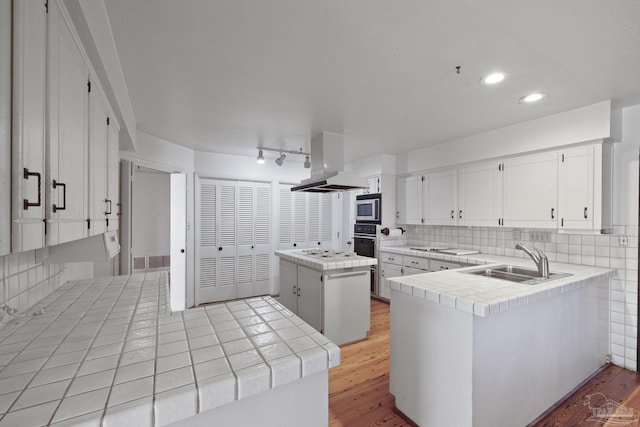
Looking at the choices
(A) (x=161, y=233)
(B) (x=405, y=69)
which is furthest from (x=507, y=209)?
(A) (x=161, y=233)

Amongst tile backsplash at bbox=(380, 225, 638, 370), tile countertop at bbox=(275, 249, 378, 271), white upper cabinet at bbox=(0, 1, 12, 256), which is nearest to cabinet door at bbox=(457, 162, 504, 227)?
tile backsplash at bbox=(380, 225, 638, 370)

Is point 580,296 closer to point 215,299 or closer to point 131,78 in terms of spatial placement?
point 131,78

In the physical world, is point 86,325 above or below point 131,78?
below

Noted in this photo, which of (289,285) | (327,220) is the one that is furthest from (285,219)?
(289,285)

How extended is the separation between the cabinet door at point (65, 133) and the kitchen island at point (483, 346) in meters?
1.79

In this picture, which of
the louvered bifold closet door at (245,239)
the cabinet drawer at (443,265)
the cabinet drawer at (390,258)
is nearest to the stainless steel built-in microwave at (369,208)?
the cabinet drawer at (390,258)

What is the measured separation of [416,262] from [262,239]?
2.53 m

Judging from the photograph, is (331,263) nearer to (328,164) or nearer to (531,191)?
(328,164)

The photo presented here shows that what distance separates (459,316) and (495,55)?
161 cm

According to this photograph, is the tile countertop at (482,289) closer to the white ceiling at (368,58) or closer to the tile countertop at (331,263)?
the tile countertop at (331,263)

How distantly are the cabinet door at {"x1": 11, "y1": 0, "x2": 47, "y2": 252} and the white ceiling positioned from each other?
752mm

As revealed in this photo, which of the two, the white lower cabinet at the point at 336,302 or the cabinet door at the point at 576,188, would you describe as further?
the white lower cabinet at the point at 336,302

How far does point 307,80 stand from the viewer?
209 cm

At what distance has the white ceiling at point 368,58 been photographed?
137cm
